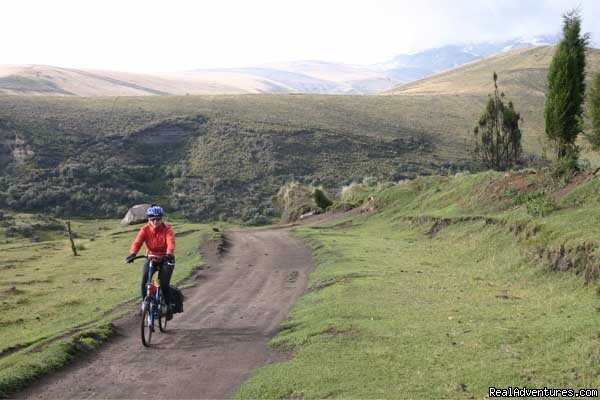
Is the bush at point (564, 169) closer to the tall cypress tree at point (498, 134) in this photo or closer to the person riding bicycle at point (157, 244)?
the person riding bicycle at point (157, 244)

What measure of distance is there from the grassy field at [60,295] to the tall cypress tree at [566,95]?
19.7 meters

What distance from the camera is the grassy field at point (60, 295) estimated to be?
12.4 meters

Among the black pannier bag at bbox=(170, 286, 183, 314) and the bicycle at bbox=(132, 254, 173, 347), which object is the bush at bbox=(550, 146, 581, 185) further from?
the bicycle at bbox=(132, 254, 173, 347)

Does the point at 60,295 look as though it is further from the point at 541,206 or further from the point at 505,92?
A: the point at 505,92

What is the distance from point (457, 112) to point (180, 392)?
4393 inches

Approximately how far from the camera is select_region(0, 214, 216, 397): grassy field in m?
12.4

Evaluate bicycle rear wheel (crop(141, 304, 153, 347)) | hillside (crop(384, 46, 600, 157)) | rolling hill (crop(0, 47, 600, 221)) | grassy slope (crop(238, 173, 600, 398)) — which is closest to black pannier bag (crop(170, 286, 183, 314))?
bicycle rear wheel (crop(141, 304, 153, 347))

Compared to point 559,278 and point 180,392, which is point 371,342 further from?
point 559,278

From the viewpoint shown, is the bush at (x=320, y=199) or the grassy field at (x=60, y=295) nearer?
the grassy field at (x=60, y=295)

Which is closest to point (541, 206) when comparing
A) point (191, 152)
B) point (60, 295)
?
point (60, 295)

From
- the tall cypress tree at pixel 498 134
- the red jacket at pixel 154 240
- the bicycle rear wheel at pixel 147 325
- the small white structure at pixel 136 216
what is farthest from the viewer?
the small white structure at pixel 136 216

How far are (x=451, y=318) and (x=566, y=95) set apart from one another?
22.4 metres

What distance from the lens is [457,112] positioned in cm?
11519

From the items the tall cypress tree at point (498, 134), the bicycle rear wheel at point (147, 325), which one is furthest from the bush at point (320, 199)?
the bicycle rear wheel at point (147, 325)
